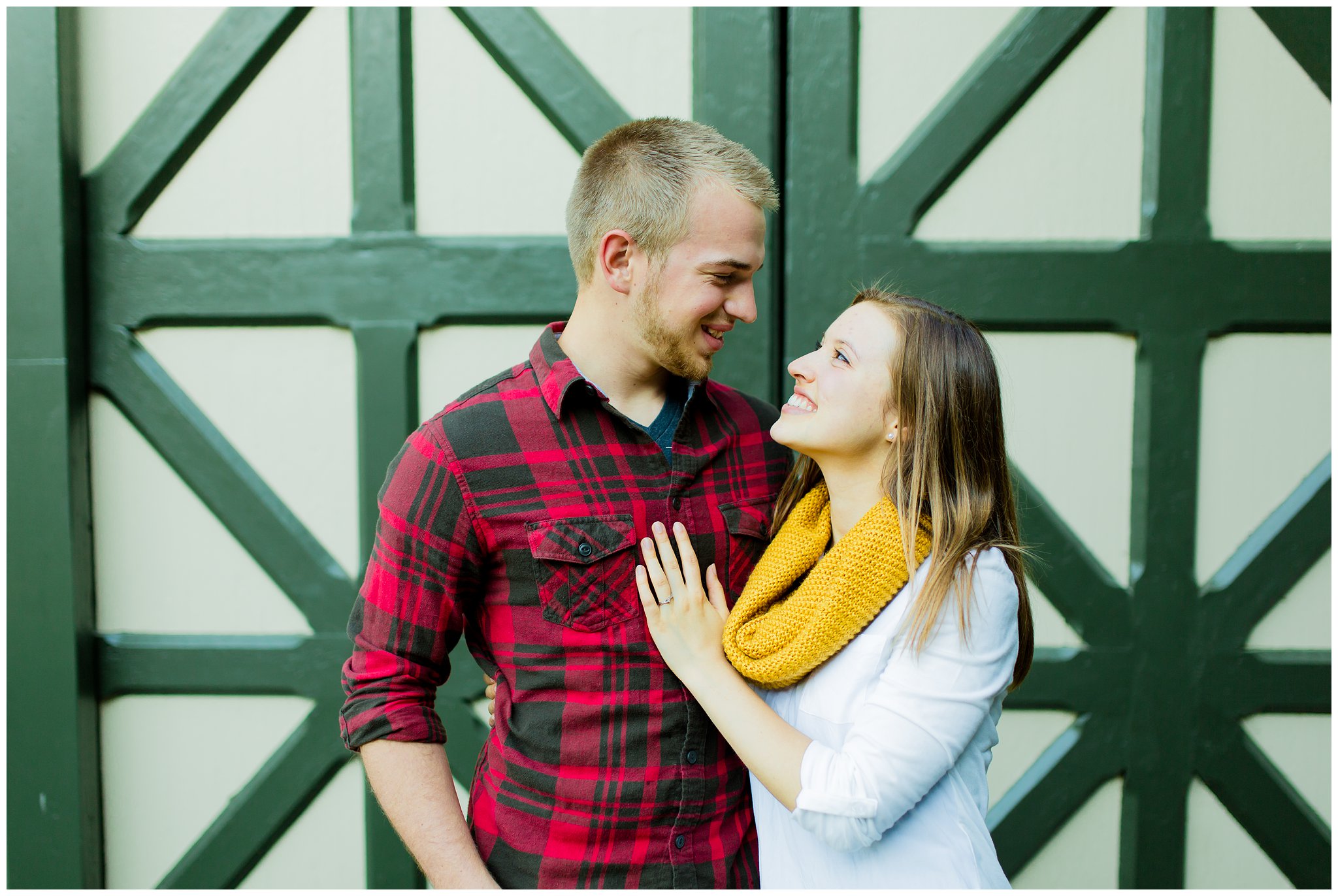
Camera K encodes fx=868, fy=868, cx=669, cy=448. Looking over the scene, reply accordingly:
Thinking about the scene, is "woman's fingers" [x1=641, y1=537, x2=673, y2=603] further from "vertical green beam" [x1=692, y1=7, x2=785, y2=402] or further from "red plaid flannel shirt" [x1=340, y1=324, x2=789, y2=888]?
"vertical green beam" [x1=692, y1=7, x2=785, y2=402]

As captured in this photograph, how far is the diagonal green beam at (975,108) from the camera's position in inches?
89.9

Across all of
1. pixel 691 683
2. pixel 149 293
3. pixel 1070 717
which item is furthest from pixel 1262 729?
pixel 149 293

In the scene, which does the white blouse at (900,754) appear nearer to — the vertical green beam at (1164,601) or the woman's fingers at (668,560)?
the woman's fingers at (668,560)

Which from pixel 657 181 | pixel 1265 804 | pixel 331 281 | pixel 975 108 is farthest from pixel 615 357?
pixel 1265 804

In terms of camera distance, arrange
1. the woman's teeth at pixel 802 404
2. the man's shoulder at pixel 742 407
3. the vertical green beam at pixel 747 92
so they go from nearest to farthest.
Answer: the woman's teeth at pixel 802 404, the man's shoulder at pixel 742 407, the vertical green beam at pixel 747 92

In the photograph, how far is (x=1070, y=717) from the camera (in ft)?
7.87

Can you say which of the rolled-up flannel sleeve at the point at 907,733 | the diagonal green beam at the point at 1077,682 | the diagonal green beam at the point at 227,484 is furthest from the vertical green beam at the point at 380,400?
the diagonal green beam at the point at 1077,682

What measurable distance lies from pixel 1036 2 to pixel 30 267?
108 inches

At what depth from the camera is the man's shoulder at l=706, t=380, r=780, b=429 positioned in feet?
5.38

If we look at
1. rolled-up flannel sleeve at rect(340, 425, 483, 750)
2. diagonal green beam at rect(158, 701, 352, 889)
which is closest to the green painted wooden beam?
diagonal green beam at rect(158, 701, 352, 889)

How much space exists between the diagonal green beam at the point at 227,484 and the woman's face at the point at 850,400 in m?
1.52

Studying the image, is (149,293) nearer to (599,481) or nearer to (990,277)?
(599,481)

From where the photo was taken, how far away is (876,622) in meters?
1.34

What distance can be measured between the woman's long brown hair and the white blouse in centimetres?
6
